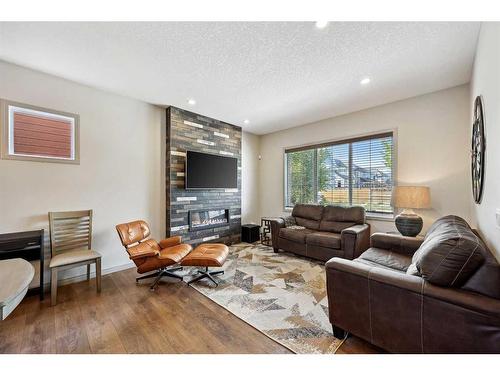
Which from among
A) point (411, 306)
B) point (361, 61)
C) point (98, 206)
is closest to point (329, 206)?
point (361, 61)

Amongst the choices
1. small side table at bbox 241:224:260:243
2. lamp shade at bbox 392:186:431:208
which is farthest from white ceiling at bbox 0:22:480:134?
small side table at bbox 241:224:260:243

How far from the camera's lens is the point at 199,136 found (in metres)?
4.08

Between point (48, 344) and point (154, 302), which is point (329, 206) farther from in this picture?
point (48, 344)

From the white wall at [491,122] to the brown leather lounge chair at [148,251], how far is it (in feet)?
9.67

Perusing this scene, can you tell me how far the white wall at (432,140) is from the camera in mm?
2883

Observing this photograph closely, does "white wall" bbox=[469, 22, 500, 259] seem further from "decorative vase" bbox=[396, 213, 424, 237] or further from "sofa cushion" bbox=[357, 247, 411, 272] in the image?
"decorative vase" bbox=[396, 213, 424, 237]

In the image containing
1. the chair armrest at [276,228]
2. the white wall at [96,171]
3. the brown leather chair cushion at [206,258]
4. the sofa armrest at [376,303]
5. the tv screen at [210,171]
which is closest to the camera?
the sofa armrest at [376,303]

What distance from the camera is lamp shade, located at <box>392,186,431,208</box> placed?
2822 mm

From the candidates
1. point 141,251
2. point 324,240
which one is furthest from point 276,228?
point 141,251

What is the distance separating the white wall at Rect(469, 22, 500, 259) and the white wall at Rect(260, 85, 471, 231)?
1340 mm

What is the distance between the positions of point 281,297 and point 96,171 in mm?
3009

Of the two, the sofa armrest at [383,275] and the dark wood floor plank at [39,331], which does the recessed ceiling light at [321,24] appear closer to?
the sofa armrest at [383,275]

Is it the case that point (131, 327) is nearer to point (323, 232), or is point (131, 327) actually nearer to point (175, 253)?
point (175, 253)

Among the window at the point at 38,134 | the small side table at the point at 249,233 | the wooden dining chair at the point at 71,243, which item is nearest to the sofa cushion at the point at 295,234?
the small side table at the point at 249,233
